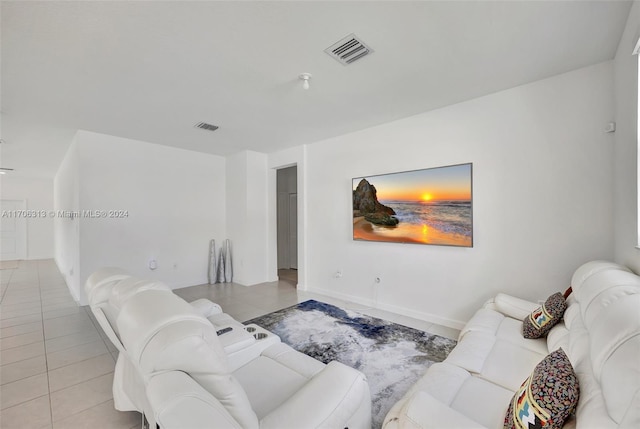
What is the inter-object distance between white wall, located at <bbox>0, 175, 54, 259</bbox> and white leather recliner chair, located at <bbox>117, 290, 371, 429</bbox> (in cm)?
1135

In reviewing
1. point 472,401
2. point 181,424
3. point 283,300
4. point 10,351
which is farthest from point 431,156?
point 10,351

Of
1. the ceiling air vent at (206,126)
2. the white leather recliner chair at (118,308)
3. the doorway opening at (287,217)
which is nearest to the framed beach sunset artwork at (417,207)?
the ceiling air vent at (206,126)

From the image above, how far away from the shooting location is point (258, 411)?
4.19 ft

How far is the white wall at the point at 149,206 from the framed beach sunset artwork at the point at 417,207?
10.9 ft

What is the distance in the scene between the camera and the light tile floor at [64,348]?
185cm

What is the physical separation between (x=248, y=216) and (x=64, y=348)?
3201 mm

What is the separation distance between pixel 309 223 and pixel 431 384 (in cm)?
362

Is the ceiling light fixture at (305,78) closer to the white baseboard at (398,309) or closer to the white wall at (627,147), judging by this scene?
the white wall at (627,147)

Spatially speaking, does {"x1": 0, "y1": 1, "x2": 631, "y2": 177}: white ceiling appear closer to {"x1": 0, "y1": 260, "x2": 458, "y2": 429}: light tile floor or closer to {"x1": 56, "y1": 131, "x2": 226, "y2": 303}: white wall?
{"x1": 56, "y1": 131, "x2": 226, "y2": 303}: white wall

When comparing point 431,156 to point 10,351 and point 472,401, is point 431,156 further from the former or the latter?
point 10,351

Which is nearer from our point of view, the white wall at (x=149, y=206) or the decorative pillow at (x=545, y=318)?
the decorative pillow at (x=545, y=318)

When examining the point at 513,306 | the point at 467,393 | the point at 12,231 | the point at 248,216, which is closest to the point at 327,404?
the point at 467,393

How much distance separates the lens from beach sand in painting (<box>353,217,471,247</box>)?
124 inches

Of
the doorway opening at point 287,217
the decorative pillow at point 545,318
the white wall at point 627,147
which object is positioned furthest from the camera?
the doorway opening at point 287,217
